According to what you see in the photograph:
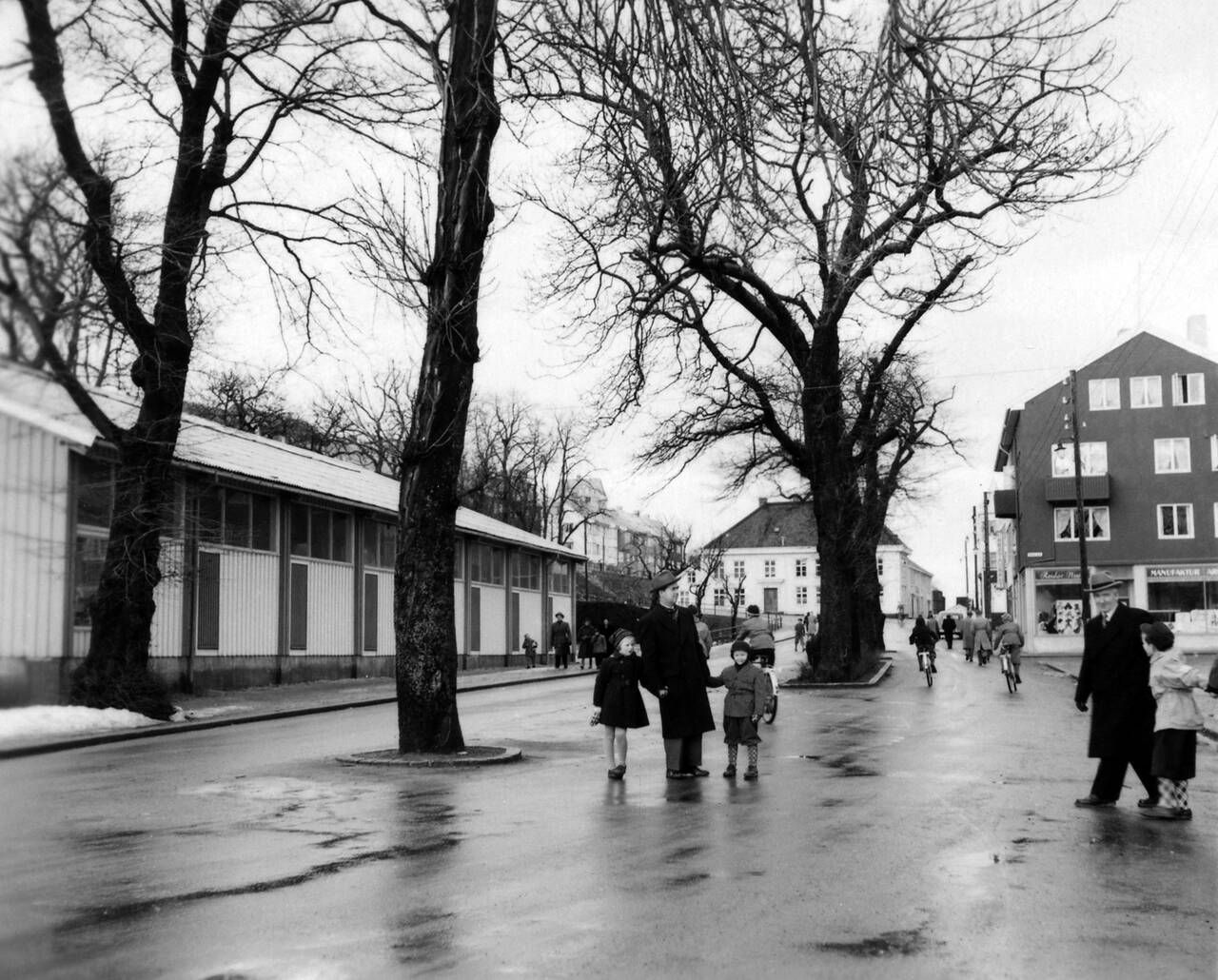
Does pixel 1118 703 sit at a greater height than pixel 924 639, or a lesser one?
greater

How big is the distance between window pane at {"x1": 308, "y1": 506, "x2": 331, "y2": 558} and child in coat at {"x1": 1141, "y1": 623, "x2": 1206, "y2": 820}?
87.8 feet

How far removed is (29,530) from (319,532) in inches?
1330

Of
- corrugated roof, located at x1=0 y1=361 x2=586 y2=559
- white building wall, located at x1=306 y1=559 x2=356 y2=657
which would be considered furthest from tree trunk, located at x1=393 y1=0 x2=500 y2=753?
white building wall, located at x1=306 y1=559 x2=356 y2=657

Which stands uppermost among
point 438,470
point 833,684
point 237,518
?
point 237,518

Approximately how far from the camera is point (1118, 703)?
1037 cm

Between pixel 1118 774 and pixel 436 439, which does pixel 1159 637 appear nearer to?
pixel 1118 774

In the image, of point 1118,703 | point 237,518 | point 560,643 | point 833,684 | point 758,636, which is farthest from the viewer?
point 560,643

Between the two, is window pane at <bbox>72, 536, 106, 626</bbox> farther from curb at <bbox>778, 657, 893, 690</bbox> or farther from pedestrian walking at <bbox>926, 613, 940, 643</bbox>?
pedestrian walking at <bbox>926, 613, 940, 643</bbox>

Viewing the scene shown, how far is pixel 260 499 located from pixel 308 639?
4401 millimetres

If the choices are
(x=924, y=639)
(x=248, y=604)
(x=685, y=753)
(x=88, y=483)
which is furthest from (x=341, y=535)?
(x=88, y=483)

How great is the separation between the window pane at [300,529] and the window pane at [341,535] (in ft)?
5.26

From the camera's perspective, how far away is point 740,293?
31812 millimetres

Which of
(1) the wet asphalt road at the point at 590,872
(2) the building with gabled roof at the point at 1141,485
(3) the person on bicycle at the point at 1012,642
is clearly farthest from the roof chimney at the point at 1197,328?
(1) the wet asphalt road at the point at 590,872

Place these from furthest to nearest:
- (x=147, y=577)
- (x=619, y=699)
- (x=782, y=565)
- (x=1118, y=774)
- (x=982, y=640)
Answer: (x=782, y=565) < (x=982, y=640) < (x=147, y=577) < (x=619, y=699) < (x=1118, y=774)
